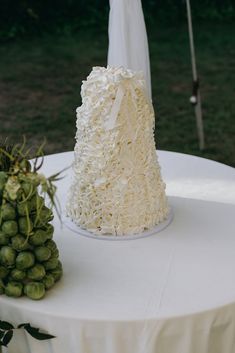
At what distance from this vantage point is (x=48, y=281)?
67.8 inches

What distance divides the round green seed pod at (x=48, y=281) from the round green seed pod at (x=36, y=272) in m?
0.03

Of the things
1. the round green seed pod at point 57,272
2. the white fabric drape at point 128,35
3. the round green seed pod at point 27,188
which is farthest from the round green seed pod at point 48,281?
the white fabric drape at point 128,35

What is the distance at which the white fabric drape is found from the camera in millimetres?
3006

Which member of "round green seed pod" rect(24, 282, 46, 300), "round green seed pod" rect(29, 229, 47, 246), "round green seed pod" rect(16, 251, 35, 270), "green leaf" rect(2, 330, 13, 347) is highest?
"round green seed pod" rect(29, 229, 47, 246)

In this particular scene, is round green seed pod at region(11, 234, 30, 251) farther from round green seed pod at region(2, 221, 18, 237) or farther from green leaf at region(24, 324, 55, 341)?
green leaf at region(24, 324, 55, 341)

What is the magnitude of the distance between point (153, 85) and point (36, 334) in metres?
4.31

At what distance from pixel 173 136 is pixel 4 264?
10.7ft

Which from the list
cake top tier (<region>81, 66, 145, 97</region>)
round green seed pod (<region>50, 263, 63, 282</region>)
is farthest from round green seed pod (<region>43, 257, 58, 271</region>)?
cake top tier (<region>81, 66, 145, 97</region>)

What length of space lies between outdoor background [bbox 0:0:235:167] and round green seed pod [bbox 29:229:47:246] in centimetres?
287

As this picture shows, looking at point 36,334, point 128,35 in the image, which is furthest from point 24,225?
point 128,35

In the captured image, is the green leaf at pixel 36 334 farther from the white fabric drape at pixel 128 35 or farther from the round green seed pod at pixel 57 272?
the white fabric drape at pixel 128 35

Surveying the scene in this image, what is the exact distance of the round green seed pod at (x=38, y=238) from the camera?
1.66 m

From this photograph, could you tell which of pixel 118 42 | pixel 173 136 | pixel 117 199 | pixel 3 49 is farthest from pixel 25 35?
pixel 117 199

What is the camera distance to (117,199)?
1938 mm
